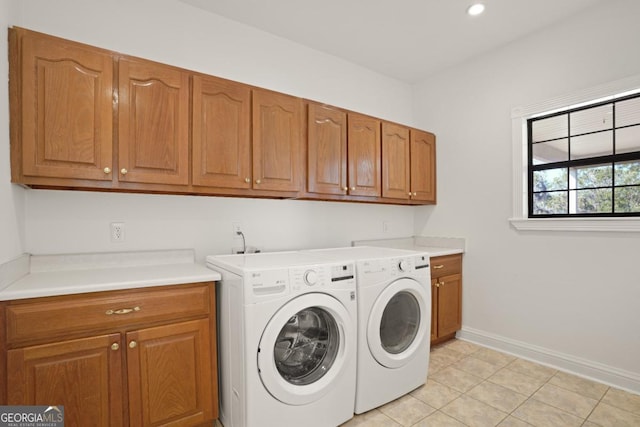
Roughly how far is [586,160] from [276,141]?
7.75 ft

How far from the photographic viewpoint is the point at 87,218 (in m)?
1.86

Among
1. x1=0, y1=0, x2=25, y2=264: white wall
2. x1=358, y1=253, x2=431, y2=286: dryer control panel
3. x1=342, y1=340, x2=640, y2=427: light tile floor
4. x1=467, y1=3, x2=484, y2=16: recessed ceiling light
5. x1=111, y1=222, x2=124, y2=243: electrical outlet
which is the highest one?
x1=467, y1=3, x2=484, y2=16: recessed ceiling light

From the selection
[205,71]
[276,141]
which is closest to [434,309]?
[276,141]

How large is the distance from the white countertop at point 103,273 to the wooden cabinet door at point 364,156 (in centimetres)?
140

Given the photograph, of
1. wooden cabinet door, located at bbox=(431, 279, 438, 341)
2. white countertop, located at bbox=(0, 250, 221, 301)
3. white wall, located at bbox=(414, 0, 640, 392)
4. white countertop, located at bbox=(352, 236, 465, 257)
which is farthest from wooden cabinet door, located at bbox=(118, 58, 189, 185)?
white wall, located at bbox=(414, 0, 640, 392)

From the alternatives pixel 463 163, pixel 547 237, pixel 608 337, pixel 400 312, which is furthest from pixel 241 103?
pixel 608 337

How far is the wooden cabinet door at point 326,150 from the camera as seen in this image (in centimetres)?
235

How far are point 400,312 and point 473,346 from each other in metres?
1.24

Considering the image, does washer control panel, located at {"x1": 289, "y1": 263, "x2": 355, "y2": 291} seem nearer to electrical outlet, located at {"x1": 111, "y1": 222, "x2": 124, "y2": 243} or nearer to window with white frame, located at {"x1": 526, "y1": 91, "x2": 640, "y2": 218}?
electrical outlet, located at {"x1": 111, "y1": 222, "x2": 124, "y2": 243}

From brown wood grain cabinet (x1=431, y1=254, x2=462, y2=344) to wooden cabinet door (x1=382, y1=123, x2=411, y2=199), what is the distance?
70 centimetres

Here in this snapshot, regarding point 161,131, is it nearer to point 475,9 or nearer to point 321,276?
point 321,276

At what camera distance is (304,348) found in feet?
5.77

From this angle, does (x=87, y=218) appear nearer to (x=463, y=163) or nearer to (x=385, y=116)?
(x=385, y=116)

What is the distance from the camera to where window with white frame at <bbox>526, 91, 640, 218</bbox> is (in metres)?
2.21
